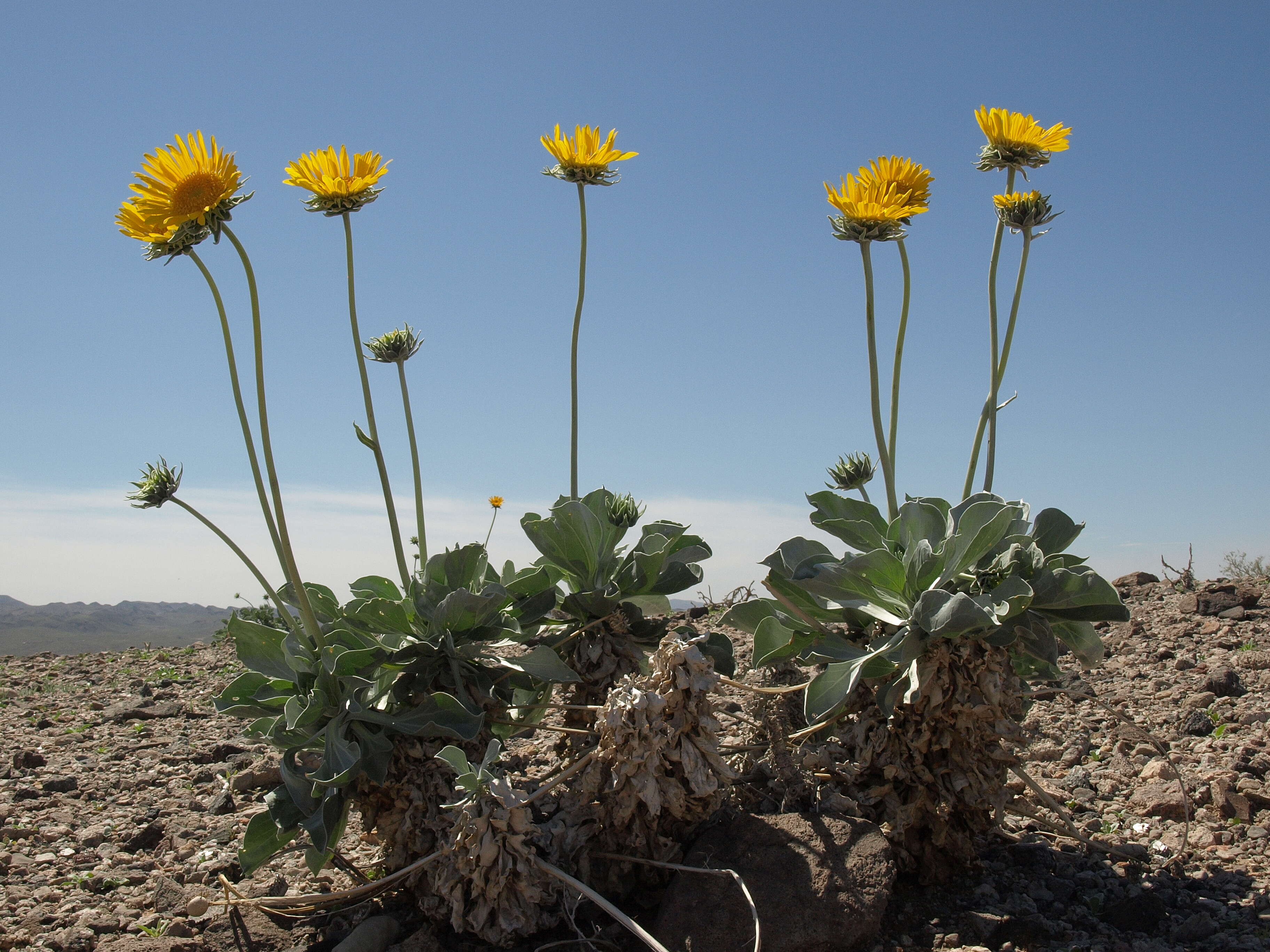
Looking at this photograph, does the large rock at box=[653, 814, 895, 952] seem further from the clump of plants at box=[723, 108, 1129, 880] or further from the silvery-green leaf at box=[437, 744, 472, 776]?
the silvery-green leaf at box=[437, 744, 472, 776]

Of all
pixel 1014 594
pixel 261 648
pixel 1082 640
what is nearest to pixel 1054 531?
pixel 1082 640

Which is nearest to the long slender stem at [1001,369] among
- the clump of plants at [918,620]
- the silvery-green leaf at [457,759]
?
the clump of plants at [918,620]

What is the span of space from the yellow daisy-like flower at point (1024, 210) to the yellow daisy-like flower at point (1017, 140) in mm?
174

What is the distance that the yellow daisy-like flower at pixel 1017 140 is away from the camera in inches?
149

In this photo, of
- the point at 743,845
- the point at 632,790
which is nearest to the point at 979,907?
the point at 743,845

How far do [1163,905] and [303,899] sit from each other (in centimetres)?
287

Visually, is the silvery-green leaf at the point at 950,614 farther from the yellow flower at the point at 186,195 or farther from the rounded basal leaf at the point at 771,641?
the yellow flower at the point at 186,195

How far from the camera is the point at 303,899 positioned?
122 inches

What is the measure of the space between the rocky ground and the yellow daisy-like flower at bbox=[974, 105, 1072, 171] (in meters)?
2.32

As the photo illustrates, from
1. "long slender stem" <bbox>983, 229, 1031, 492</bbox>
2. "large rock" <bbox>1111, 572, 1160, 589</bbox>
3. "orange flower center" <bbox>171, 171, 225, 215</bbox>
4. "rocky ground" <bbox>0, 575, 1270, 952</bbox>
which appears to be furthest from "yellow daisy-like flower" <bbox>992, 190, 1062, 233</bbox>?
"large rock" <bbox>1111, 572, 1160, 589</bbox>

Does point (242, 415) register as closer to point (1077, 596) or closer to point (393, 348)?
point (393, 348)

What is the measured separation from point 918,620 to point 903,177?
173 cm

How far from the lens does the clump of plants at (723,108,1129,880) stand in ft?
9.84

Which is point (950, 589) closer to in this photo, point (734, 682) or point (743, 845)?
point (734, 682)
